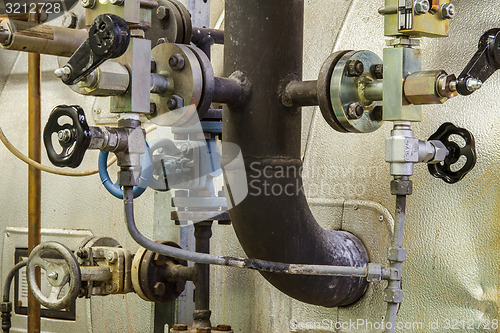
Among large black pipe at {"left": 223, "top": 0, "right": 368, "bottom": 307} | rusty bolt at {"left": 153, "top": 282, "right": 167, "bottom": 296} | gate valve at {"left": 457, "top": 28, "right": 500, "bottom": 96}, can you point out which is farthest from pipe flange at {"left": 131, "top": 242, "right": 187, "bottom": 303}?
gate valve at {"left": 457, "top": 28, "right": 500, "bottom": 96}

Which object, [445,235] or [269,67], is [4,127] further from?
[445,235]

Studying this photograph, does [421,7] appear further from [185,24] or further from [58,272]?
[58,272]

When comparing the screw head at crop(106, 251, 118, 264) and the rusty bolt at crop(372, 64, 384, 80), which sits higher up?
the rusty bolt at crop(372, 64, 384, 80)

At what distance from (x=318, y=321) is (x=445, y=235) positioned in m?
0.31

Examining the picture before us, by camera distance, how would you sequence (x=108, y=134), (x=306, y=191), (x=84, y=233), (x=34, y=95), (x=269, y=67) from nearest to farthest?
(x=108, y=134) → (x=269, y=67) → (x=306, y=191) → (x=34, y=95) → (x=84, y=233)

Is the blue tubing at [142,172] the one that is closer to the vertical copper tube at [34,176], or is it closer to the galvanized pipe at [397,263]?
the vertical copper tube at [34,176]

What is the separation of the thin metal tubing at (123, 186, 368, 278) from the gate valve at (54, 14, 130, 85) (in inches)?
7.3

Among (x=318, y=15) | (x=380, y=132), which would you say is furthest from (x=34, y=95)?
(x=380, y=132)

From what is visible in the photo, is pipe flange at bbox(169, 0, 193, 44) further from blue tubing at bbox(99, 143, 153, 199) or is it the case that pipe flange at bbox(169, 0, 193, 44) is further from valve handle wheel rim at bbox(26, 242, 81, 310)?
valve handle wheel rim at bbox(26, 242, 81, 310)

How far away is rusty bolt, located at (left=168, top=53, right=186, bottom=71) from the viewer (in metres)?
1.15

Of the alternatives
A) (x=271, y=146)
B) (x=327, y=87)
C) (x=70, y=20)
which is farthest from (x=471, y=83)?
(x=70, y=20)

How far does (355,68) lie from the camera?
1120 mm

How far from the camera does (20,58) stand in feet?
6.64

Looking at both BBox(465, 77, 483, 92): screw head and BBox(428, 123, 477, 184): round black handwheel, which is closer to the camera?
BBox(465, 77, 483, 92): screw head
